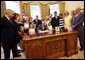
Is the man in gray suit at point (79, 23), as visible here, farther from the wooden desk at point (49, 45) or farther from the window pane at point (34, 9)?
the window pane at point (34, 9)

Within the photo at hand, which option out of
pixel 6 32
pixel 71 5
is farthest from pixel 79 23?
pixel 71 5

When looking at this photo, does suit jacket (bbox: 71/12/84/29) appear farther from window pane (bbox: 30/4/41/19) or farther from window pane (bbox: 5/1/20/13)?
window pane (bbox: 5/1/20/13)

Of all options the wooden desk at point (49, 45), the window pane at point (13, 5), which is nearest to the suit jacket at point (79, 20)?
the wooden desk at point (49, 45)

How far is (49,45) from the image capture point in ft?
7.38

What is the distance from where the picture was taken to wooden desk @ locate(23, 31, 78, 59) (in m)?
2.02

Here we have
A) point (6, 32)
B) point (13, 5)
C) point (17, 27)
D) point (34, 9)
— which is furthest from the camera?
point (34, 9)

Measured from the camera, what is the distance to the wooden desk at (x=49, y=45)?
79.7 inches

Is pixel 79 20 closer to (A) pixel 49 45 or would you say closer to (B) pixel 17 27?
(A) pixel 49 45

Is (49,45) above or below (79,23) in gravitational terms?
below

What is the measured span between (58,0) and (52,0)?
1.47ft

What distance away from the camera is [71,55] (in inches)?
100

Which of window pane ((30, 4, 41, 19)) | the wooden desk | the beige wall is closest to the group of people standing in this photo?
the wooden desk

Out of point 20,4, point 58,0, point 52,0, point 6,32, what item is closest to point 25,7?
point 20,4

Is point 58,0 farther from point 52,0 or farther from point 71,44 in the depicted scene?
point 71,44
